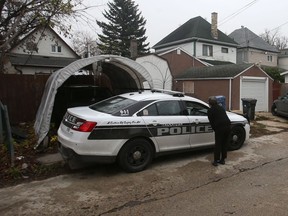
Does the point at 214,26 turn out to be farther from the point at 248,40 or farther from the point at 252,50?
the point at 248,40

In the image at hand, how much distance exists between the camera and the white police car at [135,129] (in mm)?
6117

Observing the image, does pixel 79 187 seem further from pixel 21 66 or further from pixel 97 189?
pixel 21 66

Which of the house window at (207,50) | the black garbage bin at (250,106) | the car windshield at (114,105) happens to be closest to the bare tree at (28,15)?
the car windshield at (114,105)

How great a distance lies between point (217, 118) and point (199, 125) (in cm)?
63

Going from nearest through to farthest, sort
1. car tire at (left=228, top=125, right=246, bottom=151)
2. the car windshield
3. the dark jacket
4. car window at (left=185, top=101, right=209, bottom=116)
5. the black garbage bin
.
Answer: the car windshield < the dark jacket < car window at (left=185, top=101, right=209, bottom=116) < car tire at (left=228, top=125, right=246, bottom=151) < the black garbage bin

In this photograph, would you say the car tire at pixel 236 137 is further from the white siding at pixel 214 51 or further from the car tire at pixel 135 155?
the white siding at pixel 214 51

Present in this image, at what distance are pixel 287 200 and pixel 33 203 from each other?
411cm

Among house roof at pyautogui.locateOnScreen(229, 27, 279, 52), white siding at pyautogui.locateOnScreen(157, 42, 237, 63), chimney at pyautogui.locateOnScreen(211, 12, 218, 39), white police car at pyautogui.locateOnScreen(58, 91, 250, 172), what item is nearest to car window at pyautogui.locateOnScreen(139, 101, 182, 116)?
white police car at pyautogui.locateOnScreen(58, 91, 250, 172)

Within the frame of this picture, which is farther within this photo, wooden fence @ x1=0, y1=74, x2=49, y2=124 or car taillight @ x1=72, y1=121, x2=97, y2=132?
wooden fence @ x1=0, y1=74, x2=49, y2=124

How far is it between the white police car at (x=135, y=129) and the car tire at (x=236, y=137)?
0.84 m

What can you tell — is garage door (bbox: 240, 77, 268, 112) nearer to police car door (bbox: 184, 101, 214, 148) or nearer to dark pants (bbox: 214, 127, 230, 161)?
police car door (bbox: 184, 101, 214, 148)

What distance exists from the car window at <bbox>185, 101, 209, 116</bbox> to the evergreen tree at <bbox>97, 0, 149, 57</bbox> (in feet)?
127

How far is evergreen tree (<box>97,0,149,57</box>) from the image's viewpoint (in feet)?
150

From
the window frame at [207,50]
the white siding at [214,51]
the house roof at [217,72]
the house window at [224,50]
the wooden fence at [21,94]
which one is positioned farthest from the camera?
the house window at [224,50]
